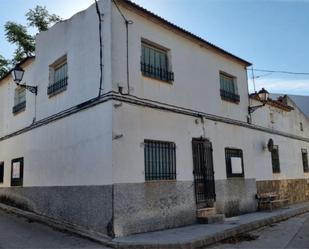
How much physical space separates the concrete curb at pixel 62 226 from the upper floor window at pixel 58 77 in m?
3.96

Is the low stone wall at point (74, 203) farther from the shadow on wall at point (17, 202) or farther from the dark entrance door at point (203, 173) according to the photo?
the dark entrance door at point (203, 173)

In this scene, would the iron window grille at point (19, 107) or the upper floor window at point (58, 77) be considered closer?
the upper floor window at point (58, 77)

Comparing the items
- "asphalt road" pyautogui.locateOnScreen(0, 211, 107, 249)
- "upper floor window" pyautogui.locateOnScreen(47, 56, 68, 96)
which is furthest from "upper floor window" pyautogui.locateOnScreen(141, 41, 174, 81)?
"asphalt road" pyautogui.locateOnScreen(0, 211, 107, 249)

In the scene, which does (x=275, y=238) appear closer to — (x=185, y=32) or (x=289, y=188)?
(x=185, y=32)

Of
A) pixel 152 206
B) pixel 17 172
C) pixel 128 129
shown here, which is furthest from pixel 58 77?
pixel 152 206

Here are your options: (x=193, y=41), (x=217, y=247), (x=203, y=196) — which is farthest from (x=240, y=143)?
(x=217, y=247)

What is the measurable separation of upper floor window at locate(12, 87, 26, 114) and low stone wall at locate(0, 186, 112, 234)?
3.13 metres

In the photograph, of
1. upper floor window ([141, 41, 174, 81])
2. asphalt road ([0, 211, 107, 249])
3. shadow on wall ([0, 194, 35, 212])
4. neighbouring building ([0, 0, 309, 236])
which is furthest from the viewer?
A: shadow on wall ([0, 194, 35, 212])

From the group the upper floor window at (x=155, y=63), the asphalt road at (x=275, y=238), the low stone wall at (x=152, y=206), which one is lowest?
the asphalt road at (x=275, y=238)

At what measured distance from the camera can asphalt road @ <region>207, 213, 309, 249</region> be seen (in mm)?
7573

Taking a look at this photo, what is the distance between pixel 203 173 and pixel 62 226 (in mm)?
4602

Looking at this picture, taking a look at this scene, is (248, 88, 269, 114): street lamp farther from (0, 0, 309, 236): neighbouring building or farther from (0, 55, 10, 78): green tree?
(0, 55, 10, 78): green tree

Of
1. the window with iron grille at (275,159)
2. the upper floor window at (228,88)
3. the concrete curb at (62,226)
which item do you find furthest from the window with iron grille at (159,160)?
the window with iron grille at (275,159)

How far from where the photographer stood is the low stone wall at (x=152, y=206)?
7.88 m
